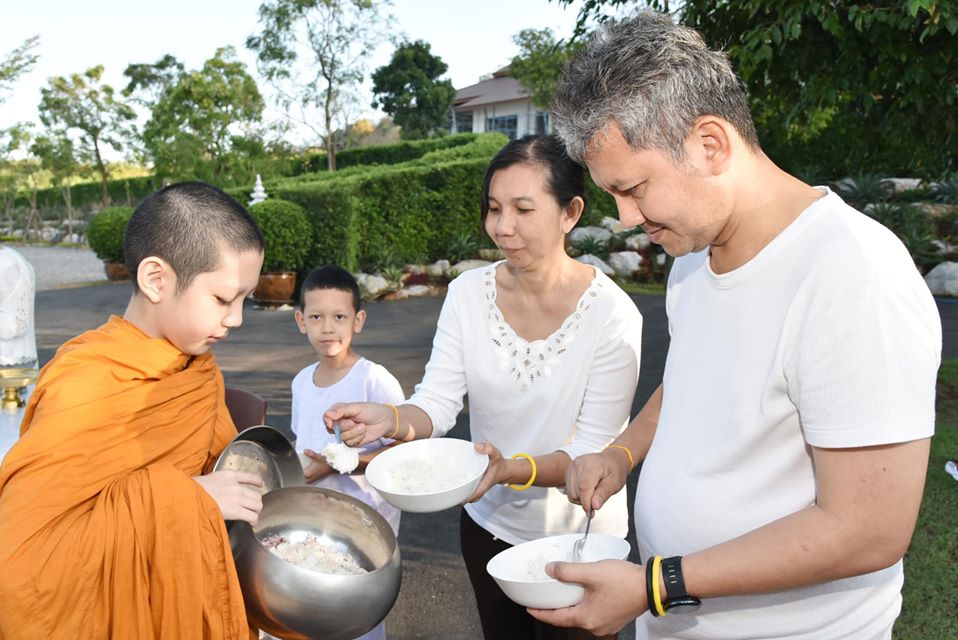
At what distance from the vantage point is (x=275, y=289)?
13.0m

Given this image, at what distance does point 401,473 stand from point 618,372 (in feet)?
2.32

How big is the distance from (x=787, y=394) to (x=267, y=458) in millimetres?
1322

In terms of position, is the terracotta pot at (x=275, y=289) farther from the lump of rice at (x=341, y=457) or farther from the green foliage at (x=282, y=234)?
the lump of rice at (x=341, y=457)

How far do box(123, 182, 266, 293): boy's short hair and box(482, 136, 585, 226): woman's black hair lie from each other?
76 cm

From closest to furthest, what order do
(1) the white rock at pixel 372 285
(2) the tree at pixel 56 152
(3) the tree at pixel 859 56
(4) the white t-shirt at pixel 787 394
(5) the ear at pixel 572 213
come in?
(4) the white t-shirt at pixel 787 394
(5) the ear at pixel 572 213
(3) the tree at pixel 859 56
(1) the white rock at pixel 372 285
(2) the tree at pixel 56 152

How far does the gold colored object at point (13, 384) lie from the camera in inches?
117

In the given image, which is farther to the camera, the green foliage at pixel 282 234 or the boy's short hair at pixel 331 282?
the green foliage at pixel 282 234

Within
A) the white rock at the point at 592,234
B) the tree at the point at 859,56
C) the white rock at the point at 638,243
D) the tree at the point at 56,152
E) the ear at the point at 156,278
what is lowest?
the white rock at the point at 638,243

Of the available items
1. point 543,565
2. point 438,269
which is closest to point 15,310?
point 543,565

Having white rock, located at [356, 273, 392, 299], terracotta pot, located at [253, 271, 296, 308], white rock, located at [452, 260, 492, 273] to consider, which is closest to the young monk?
terracotta pot, located at [253, 271, 296, 308]

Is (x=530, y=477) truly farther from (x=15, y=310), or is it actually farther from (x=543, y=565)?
(x=15, y=310)

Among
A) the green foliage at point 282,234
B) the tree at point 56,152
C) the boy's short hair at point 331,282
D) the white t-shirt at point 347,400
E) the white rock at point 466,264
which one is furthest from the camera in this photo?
the tree at point 56,152

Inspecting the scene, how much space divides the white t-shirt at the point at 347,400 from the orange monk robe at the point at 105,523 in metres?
1.21

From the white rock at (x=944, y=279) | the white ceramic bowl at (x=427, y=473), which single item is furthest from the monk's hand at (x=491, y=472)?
the white rock at (x=944, y=279)
